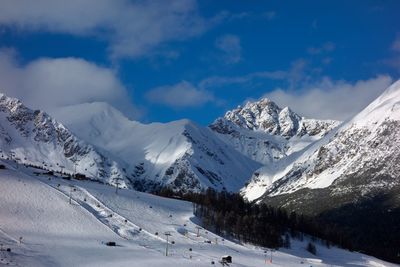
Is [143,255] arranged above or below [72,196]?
below

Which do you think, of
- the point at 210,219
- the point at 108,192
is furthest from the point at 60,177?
the point at 210,219

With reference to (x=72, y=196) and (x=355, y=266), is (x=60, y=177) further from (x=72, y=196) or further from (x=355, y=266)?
(x=355, y=266)

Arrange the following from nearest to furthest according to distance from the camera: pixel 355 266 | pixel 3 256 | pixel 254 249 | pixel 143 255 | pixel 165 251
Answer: pixel 3 256 → pixel 143 255 → pixel 165 251 → pixel 254 249 → pixel 355 266

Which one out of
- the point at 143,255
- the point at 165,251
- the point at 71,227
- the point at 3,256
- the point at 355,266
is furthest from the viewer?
the point at 355,266

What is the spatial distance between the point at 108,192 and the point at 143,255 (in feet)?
237

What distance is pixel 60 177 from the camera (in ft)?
606

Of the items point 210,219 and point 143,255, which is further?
point 210,219

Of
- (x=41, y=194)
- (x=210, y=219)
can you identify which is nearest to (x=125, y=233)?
(x=41, y=194)

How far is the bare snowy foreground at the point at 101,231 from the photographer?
97188 millimetres

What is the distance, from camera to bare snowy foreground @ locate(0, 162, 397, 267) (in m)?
97.2

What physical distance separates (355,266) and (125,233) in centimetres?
7220

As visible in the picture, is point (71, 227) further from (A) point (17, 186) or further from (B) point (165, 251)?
(A) point (17, 186)

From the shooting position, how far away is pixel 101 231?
413ft

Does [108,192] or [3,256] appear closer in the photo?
[3,256]
